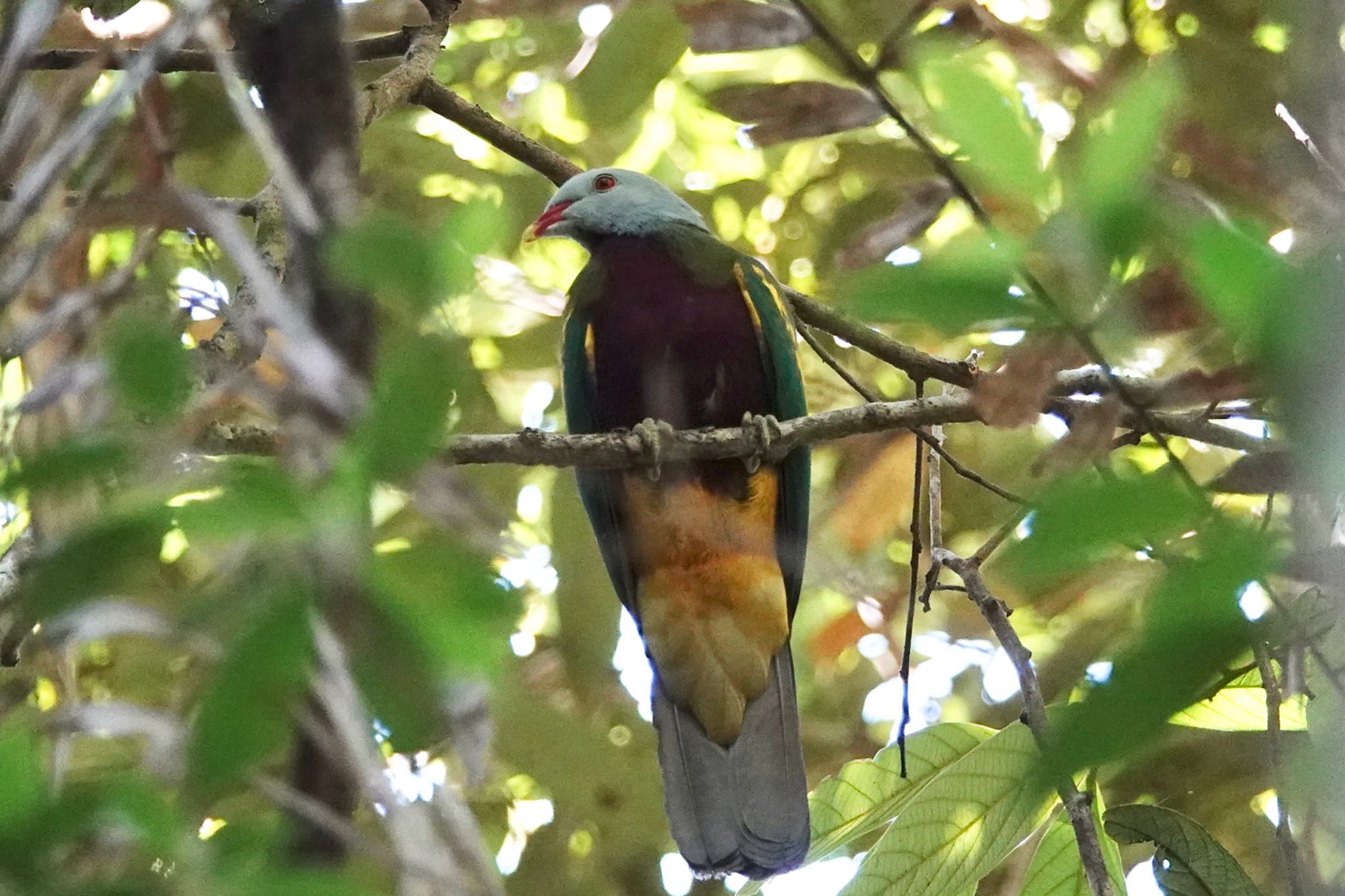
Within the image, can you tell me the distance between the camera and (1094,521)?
0.74 metres

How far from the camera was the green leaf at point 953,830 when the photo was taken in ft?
7.09

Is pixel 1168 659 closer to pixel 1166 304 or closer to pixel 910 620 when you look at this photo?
pixel 1166 304

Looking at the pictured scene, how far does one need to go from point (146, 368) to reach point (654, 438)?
1.86 metres

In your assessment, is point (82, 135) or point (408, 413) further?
point (82, 135)

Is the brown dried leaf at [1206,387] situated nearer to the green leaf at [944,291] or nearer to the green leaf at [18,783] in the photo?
the green leaf at [944,291]

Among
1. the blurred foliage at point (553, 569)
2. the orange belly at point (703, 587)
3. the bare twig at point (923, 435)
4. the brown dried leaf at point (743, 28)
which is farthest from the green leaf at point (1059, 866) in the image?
the brown dried leaf at point (743, 28)

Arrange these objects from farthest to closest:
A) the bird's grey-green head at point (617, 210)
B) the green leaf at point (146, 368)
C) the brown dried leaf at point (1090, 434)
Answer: the bird's grey-green head at point (617, 210), the brown dried leaf at point (1090, 434), the green leaf at point (146, 368)

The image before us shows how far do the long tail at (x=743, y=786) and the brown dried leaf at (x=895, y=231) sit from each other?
1.55 metres

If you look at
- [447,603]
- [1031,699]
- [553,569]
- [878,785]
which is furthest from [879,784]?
[447,603]

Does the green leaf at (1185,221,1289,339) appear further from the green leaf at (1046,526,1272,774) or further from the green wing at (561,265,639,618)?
the green wing at (561,265,639,618)

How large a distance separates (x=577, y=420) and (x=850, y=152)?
0.91 m

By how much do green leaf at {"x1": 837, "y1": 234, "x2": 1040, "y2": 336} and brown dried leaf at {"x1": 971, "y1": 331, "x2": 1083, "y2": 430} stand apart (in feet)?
0.43

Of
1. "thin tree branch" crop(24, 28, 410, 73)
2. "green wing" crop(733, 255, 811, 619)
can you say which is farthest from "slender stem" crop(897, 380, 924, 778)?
"thin tree branch" crop(24, 28, 410, 73)

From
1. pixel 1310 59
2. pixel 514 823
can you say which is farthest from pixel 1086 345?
pixel 514 823
